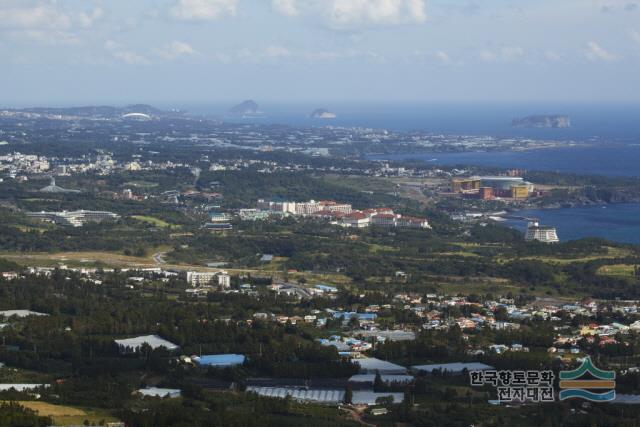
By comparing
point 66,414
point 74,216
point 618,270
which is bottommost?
point 74,216

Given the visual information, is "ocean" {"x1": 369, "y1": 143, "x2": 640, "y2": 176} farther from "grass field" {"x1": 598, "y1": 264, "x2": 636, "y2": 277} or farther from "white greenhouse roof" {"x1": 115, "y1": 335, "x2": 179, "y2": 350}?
"white greenhouse roof" {"x1": 115, "y1": 335, "x2": 179, "y2": 350}

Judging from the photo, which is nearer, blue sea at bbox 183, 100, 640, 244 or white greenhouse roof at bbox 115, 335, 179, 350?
white greenhouse roof at bbox 115, 335, 179, 350

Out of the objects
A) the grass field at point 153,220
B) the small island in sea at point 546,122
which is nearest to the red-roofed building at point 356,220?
the grass field at point 153,220

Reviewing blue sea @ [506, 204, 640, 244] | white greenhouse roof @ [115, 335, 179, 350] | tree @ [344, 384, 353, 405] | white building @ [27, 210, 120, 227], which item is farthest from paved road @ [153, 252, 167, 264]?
tree @ [344, 384, 353, 405]

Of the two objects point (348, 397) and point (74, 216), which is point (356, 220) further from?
point (348, 397)

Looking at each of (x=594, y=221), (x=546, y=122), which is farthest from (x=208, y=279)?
(x=546, y=122)

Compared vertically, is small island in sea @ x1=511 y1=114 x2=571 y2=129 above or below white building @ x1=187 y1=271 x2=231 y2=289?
above

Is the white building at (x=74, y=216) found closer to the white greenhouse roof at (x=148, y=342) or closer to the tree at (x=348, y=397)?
the white greenhouse roof at (x=148, y=342)

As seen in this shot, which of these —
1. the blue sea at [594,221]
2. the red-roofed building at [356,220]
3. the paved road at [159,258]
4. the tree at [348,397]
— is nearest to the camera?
the tree at [348,397]

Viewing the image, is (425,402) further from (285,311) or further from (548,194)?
(548,194)
